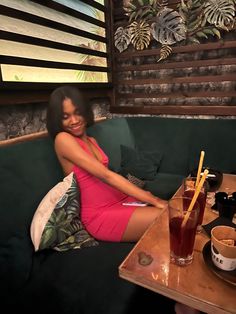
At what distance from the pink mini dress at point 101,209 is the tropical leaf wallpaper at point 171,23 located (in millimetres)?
1659

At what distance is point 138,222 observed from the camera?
1.29 meters

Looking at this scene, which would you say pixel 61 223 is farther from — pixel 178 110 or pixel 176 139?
pixel 178 110

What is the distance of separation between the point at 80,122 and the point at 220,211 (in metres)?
0.97

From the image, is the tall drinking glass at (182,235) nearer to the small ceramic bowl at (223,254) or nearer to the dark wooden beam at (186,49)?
the small ceramic bowl at (223,254)

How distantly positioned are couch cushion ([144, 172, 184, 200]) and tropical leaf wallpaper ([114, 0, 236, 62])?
1288 millimetres

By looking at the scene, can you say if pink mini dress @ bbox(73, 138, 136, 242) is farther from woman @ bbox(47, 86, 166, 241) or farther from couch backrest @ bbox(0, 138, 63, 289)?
couch backrest @ bbox(0, 138, 63, 289)

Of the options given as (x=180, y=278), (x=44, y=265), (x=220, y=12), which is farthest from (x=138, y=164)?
(x=180, y=278)

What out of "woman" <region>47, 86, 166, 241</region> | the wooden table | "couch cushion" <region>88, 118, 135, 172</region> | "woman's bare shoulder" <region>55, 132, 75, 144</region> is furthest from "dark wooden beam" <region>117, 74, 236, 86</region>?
the wooden table

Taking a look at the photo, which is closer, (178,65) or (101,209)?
(101,209)

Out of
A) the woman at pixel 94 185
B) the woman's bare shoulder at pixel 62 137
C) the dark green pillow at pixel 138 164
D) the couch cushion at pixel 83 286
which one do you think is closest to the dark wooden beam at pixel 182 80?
the dark green pillow at pixel 138 164

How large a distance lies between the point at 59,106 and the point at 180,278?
1.16 metres

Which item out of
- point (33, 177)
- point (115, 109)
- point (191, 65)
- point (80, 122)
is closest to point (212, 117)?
point (191, 65)

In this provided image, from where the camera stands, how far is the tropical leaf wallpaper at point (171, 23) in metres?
2.24

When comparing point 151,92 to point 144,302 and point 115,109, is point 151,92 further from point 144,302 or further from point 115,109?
point 144,302
